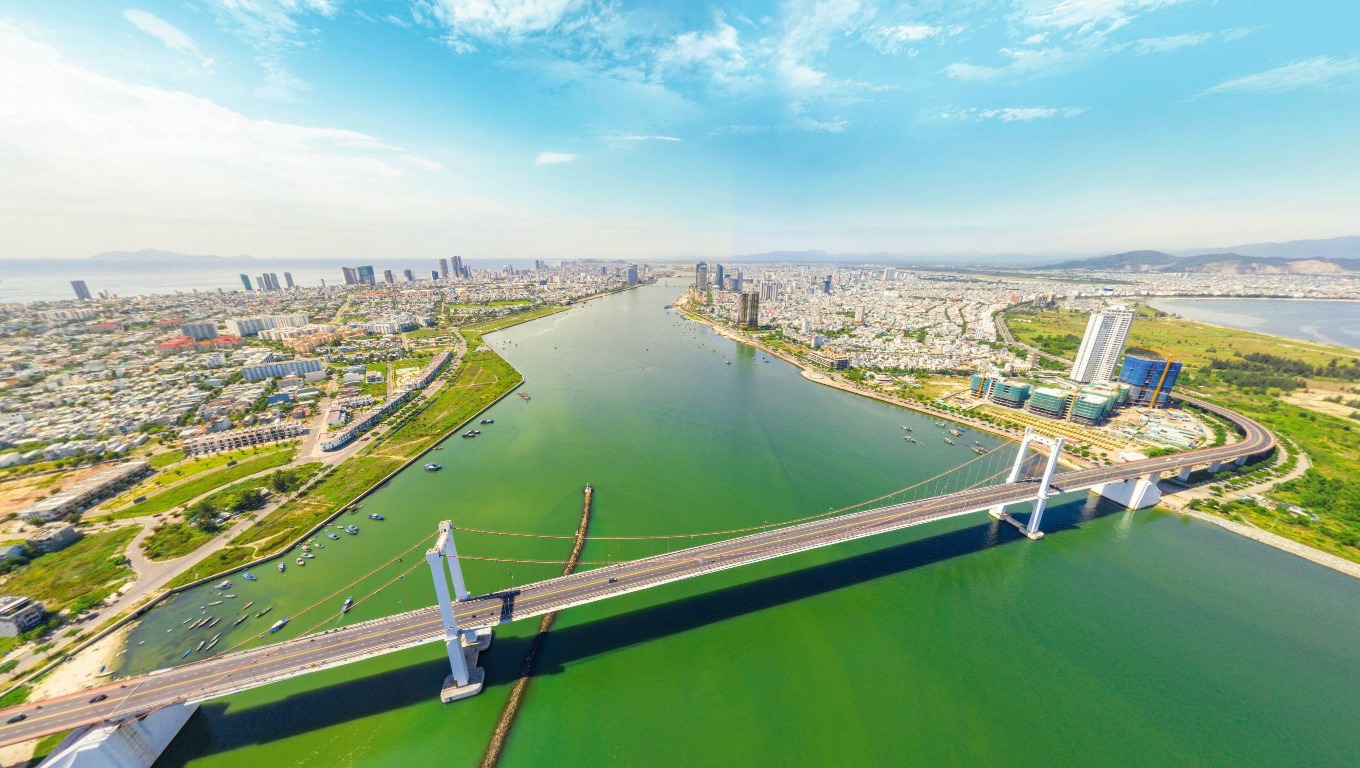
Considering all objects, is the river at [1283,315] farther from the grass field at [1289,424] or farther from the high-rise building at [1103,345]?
the high-rise building at [1103,345]

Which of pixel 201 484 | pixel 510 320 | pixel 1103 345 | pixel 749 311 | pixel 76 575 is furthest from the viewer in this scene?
pixel 510 320

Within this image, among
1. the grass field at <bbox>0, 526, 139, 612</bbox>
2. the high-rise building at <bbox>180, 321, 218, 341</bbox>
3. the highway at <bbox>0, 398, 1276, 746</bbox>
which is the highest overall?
the high-rise building at <bbox>180, 321, 218, 341</bbox>

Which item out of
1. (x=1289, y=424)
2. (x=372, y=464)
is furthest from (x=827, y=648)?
(x=1289, y=424)

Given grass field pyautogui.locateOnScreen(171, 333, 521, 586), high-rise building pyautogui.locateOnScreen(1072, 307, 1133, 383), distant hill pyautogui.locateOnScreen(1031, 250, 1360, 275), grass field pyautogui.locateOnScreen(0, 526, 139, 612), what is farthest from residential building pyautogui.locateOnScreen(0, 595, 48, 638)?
distant hill pyautogui.locateOnScreen(1031, 250, 1360, 275)

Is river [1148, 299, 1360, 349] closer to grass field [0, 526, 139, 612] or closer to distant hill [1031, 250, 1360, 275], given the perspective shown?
distant hill [1031, 250, 1360, 275]

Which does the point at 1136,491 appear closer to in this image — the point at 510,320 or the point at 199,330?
the point at 510,320

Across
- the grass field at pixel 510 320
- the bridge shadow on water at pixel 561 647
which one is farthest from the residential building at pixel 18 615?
the grass field at pixel 510 320
